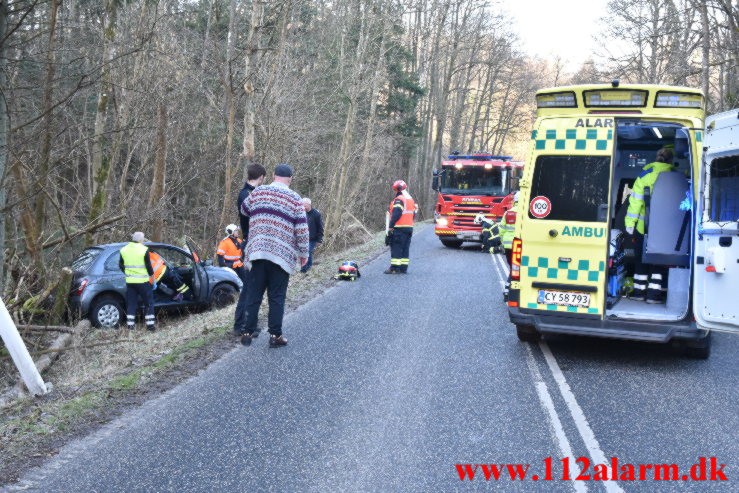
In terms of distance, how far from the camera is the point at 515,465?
4.10 m

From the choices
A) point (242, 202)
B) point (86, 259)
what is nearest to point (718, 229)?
point (242, 202)

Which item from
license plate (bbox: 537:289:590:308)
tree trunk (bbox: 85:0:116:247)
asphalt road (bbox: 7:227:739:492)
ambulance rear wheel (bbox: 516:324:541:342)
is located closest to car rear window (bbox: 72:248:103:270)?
tree trunk (bbox: 85:0:116:247)

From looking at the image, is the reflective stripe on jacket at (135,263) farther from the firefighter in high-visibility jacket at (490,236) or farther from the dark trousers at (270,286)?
the firefighter in high-visibility jacket at (490,236)

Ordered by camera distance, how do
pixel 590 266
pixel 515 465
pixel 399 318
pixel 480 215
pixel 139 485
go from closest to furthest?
pixel 139 485
pixel 515 465
pixel 590 266
pixel 399 318
pixel 480 215

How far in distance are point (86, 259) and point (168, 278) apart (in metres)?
1.43

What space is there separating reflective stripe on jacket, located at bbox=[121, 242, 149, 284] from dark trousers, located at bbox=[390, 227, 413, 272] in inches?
195

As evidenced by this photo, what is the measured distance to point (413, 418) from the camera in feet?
16.1

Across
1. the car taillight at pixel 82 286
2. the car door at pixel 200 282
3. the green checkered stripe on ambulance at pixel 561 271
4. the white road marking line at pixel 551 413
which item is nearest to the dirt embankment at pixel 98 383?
the car taillight at pixel 82 286

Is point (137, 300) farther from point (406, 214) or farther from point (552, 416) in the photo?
point (552, 416)

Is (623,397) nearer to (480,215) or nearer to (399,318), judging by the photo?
(399,318)

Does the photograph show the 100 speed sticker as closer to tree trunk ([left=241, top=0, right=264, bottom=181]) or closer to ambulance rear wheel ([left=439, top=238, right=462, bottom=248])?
tree trunk ([left=241, top=0, right=264, bottom=181])

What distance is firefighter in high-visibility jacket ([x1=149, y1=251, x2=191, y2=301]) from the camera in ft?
37.4

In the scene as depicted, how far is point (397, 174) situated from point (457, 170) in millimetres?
24935

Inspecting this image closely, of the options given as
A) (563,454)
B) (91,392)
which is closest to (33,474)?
(91,392)
